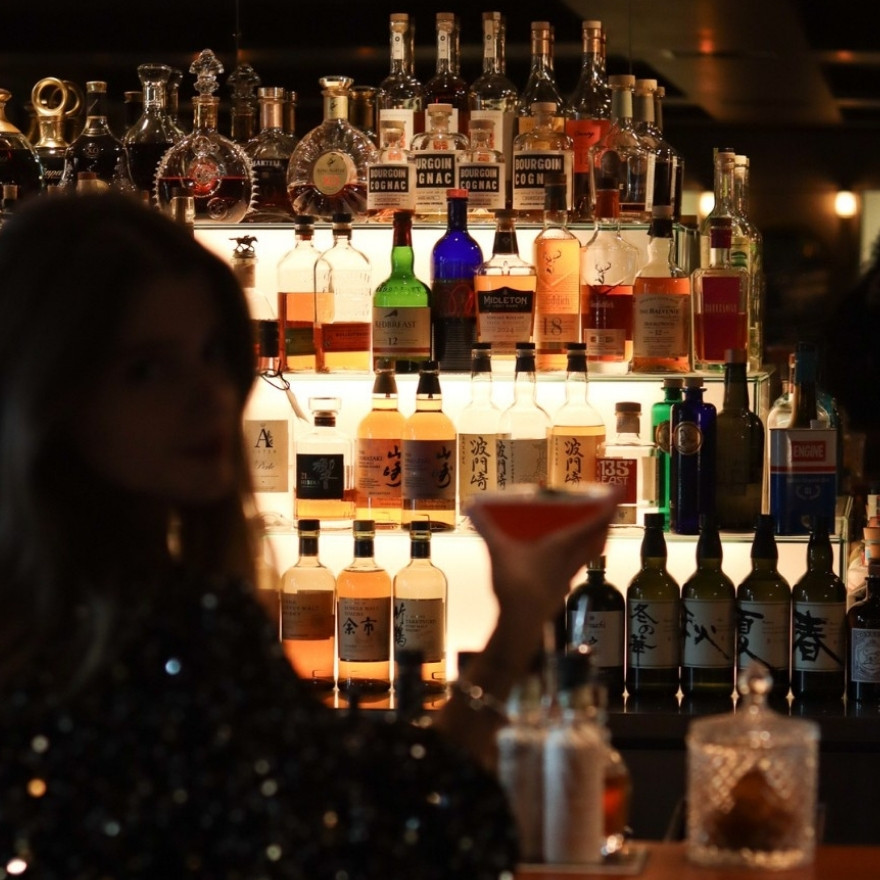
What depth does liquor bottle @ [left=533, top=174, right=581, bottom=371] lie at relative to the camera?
300 centimetres

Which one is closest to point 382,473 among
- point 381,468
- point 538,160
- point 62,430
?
point 381,468

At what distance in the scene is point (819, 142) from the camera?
11.6 feet

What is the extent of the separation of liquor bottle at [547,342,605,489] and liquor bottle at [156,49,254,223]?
69cm

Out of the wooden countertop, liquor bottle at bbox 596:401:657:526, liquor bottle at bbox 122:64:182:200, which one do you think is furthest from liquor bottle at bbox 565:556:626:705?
the wooden countertop

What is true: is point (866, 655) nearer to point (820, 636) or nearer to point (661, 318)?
point (820, 636)

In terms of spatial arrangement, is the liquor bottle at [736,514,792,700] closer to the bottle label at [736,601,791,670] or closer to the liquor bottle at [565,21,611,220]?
the bottle label at [736,601,791,670]

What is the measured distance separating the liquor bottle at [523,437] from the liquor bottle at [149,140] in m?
0.81

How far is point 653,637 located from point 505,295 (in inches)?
25.9

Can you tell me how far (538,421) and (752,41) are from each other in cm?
110

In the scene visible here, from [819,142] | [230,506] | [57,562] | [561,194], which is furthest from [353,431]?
[57,562]

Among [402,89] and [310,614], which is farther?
[402,89]

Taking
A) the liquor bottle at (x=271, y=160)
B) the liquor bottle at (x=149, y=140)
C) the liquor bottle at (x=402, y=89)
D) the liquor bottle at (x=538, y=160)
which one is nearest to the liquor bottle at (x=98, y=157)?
the liquor bottle at (x=149, y=140)

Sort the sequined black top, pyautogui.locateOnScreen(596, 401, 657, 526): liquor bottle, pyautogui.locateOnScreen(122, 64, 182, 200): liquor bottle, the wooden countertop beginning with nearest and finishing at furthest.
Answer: the sequined black top, the wooden countertop, pyautogui.locateOnScreen(596, 401, 657, 526): liquor bottle, pyautogui.locateOnScreen(122, 64, 182, 200): liquor bottle

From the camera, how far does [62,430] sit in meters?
1.30
